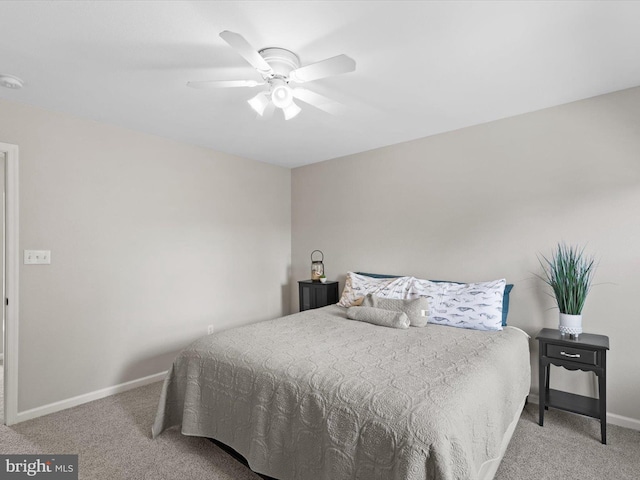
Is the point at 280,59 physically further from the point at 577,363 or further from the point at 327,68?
the point at 577,363

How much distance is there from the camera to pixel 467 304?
2.81 m

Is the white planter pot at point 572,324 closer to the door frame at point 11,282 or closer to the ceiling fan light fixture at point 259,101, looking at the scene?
the ceiling fan light fixture at point 259,101

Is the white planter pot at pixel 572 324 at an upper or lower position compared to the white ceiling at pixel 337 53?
lower

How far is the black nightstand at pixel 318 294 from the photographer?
13.5ft

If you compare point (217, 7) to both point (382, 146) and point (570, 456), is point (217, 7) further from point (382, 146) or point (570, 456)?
point (570, 456)

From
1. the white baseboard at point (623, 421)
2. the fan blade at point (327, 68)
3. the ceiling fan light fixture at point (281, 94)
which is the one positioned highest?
the fan blade at point (327, 68)

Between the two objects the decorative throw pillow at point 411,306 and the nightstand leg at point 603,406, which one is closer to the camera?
the nightstand leg at point 603,406

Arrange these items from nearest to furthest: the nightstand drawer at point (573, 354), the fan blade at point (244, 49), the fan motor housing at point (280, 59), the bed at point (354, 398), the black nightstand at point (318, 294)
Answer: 1. the bed at point (354, 398)
2. the fan blade at point (244, 49)
3. the fan motor housing at point (280, 59)
4. the nightstand drawer at point (573, 354)
5. the black nightstand at point (318, 294)

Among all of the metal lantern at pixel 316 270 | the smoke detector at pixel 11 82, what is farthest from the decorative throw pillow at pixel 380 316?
the smoke detector at pixel 11 82

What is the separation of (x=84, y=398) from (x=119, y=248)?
1328 millimetres

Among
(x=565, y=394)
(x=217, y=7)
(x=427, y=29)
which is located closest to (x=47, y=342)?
(x=217, y=7)

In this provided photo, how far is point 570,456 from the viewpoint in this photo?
2.15 metres

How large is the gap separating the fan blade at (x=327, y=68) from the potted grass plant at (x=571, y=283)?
220cm

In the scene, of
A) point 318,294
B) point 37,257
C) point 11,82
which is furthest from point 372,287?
point 11,82
